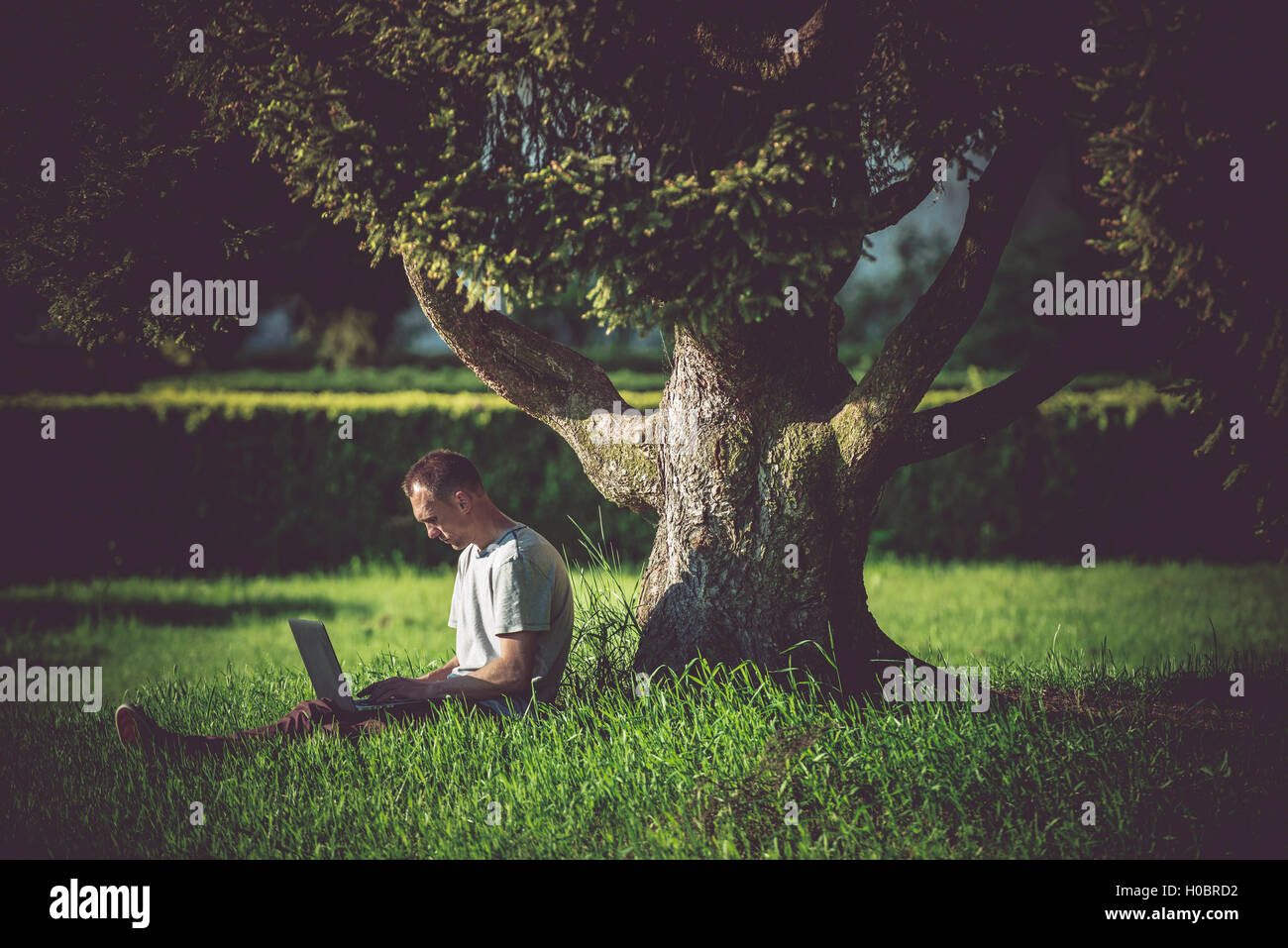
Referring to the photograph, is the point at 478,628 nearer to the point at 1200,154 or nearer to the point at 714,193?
the point at 714,193

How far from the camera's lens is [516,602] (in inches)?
197

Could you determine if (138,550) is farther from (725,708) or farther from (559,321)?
(559,321)

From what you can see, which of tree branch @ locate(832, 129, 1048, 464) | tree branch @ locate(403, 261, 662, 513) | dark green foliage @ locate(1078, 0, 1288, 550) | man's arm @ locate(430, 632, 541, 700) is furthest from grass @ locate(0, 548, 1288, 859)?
dark green foliage @ locate(1078, 0, 1288, 550)

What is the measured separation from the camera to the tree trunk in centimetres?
Result: 561

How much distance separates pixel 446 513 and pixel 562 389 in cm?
126

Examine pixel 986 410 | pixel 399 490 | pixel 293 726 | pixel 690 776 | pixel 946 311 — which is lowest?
pixel 690 776

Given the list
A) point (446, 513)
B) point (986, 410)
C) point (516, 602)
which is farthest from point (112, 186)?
point (986, 410)

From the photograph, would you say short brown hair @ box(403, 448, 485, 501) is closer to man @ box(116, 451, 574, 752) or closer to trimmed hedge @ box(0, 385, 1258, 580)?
man @ box(116, 451, 574, 752)

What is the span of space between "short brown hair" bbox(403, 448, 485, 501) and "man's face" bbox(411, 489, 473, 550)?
1.0 inches

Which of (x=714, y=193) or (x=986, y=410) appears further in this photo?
(x=986, y=410)

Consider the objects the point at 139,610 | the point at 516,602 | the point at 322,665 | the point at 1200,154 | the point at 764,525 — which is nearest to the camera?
the point at 1200,154

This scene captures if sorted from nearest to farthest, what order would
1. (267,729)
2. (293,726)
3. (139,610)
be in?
(293,726) < (267,729) < (139,610)

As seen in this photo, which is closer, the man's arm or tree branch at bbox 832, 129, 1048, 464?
the man's arm

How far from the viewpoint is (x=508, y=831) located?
4.61 metres
